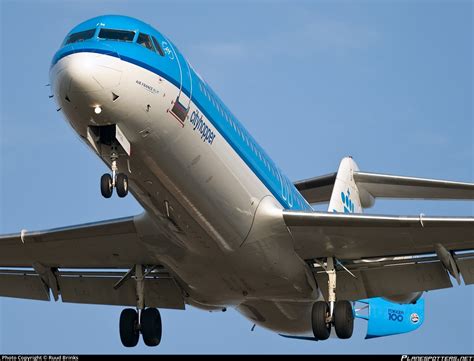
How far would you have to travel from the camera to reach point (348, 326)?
2666 centimetres

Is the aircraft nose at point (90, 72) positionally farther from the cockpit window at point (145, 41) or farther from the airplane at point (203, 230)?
the cockpit window at point (145, 41)

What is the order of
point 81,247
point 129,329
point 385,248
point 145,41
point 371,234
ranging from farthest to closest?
point 81,247
point 129,329
point 385,248
point 371,234
point 145,41

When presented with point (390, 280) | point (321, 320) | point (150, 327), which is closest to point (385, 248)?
point (390, 280)

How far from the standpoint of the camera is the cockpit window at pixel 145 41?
22422mm

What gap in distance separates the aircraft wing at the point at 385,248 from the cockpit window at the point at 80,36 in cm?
651

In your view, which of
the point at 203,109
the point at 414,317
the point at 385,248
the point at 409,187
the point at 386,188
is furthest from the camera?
the point at 386,188

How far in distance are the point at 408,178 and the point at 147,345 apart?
29.0 feet

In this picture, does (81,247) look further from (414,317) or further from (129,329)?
(414,317)

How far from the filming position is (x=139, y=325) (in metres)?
27.8

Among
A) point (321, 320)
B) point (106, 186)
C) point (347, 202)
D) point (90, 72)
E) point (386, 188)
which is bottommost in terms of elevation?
point (321, 320)

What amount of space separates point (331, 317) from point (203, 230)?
433 cm

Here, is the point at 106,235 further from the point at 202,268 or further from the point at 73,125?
the point at 73,125

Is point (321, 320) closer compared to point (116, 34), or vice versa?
point (116, 34)

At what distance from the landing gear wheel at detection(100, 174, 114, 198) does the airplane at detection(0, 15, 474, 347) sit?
0.13 feet
